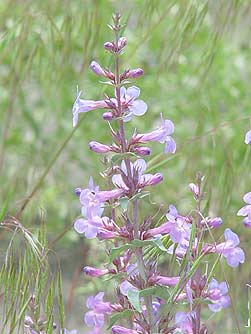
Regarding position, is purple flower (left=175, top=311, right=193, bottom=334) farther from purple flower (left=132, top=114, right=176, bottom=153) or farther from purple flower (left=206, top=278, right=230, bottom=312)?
purple flower (left=132, top=114, right=176, bottom=153)

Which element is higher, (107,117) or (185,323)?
(107,117)

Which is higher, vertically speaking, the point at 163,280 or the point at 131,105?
the point at 131,105

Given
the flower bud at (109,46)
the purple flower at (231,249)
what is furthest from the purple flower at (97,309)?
the flower bud at (109,46)

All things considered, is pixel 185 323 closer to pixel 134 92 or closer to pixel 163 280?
pixel 163 280

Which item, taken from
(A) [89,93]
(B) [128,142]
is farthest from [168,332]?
(A) [89,93]

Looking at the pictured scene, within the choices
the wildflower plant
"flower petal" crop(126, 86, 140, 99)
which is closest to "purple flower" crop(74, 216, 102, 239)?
the wildflower plant

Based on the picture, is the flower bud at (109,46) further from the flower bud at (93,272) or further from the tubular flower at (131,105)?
the flower bud at (93,272)

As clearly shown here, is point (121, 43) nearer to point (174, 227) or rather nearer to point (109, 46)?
point (109, 46)

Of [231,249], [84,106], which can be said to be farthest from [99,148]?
[231,249]

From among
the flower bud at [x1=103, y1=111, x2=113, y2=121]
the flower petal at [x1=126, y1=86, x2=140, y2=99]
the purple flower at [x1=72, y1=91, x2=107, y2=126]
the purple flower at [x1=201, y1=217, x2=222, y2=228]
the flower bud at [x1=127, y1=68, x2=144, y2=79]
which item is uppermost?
the flower bud at [x1=127, y1=68, x2=144, y2=79]

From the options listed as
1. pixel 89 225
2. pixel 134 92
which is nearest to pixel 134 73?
pixel 134 92
